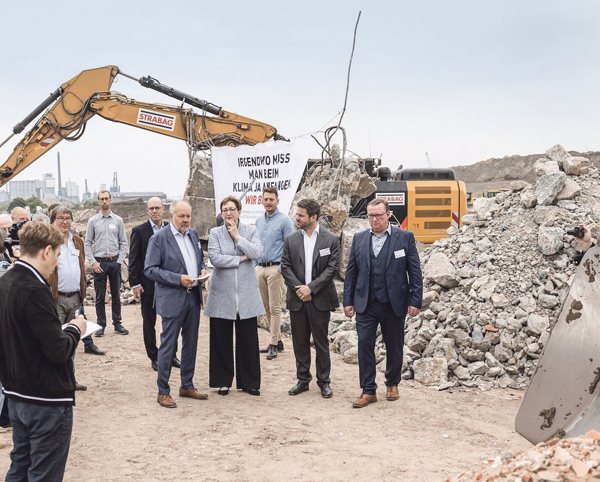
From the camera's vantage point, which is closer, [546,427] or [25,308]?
[25,308]

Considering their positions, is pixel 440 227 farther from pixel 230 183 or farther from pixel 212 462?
pixel 212 462

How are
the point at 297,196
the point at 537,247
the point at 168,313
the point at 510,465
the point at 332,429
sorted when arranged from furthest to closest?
the point at 297,196 → the point at 537,247 → the point at 168,313 → the point at 332,429 → the point at 510,465

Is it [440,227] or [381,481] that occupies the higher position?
[440,227]

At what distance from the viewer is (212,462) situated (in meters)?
4.23

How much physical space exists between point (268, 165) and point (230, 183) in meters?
1.03

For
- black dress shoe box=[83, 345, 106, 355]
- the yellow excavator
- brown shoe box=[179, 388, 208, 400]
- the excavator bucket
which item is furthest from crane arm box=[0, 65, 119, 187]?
the excavator bucket

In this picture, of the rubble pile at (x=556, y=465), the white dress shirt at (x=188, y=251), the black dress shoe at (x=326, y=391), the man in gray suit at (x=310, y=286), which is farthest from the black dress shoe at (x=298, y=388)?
the rubble pile at (x=556, y=465)

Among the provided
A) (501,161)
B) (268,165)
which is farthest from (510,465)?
(501,161)

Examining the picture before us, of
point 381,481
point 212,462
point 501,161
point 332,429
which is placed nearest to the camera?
point 381,481

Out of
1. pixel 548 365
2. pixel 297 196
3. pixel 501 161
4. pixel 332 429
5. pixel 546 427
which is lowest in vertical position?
pixel 332 429

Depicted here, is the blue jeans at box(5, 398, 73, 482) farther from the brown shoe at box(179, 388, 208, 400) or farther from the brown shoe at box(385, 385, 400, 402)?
the brown shoe at box(385, 385, 400, 402)

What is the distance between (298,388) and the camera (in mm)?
5828

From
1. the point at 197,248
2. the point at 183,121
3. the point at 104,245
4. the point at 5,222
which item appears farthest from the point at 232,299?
the point at 183,121

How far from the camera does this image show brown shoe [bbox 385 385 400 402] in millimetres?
5676
